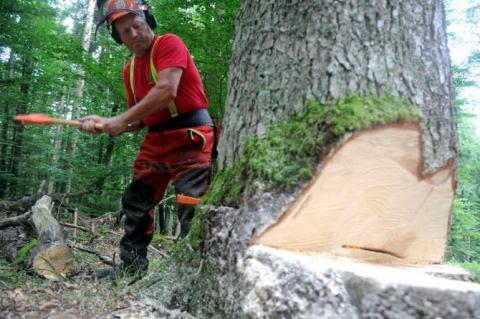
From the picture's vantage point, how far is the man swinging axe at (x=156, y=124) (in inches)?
92.0

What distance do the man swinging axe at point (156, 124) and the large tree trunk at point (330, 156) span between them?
2.08ft

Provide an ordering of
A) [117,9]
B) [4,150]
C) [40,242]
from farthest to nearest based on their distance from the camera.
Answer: [4,150], [40,242], [117,9]

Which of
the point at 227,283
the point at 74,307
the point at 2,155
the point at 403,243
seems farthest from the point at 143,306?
the point at 2,155

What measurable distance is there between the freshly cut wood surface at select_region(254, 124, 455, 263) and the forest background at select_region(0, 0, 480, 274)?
641mm

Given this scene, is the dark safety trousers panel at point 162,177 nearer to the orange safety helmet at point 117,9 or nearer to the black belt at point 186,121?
the black belt at point 186,121

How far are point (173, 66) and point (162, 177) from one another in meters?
0.79

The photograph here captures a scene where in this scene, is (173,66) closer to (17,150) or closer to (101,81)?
(101,81)

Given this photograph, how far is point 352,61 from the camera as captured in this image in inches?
63.8

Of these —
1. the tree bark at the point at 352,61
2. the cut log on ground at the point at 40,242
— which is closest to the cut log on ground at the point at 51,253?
the cut log on ground at the point at 40,242

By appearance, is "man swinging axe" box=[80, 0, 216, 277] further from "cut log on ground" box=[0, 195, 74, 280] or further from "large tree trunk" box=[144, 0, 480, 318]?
"large tree trunk" box=[144, 0, 480, 318]

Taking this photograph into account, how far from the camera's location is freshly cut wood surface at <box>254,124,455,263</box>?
1.49m

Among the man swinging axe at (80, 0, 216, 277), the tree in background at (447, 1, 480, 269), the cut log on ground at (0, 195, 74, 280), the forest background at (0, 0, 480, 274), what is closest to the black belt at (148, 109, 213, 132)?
the man swinging axe at (80, 0, 216, 277)

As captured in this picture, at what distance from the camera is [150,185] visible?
2.72 m

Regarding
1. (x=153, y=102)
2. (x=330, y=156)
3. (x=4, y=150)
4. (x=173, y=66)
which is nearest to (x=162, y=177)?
(x=153, y=102)
